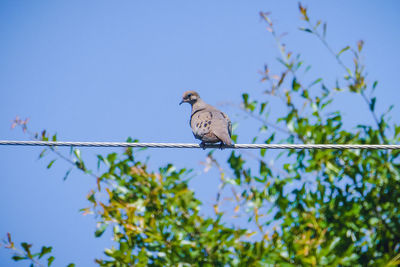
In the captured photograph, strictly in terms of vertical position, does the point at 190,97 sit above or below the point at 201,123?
above

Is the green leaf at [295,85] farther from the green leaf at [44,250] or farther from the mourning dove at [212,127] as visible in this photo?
the green leaf at [44,250]

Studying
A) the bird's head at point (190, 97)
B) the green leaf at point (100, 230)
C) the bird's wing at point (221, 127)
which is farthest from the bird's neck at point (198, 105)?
the green leaf at point (100, 230)

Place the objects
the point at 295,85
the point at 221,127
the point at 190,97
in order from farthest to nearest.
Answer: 1. the point at 190,97
2. the point at 221,127
3. the point at 295,85

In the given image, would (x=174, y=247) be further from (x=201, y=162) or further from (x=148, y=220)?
(x=201, y=162)

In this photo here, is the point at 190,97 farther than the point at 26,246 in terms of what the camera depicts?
Yes

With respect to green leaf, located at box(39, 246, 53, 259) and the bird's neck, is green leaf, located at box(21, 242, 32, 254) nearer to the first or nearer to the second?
green leaf, located at box(39, 246, 53, 259)

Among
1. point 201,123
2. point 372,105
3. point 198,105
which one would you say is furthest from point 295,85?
point 198,105

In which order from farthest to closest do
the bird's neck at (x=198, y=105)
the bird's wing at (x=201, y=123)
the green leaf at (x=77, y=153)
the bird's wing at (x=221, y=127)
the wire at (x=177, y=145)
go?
the bird's neck at (x=198, y=105) < the bird's wing at (x=201, y=123) < the bird's wing at (x=221, y=127) < the green leaf at (x=77, y=153) < the wire at (x=177, y=145)

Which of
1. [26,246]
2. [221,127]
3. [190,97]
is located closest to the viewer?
[26,246]

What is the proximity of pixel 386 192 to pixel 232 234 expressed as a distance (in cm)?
147

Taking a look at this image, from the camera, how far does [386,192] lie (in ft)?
12.6

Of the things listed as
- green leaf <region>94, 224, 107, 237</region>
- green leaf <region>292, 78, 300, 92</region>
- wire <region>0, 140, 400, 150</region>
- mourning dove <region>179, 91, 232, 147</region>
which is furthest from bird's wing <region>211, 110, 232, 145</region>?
green leaf <region>94, 224, 107, 237</region>

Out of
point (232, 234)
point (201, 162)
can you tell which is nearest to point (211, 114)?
point (201, 162)

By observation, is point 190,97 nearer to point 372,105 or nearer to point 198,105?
point 198,105
